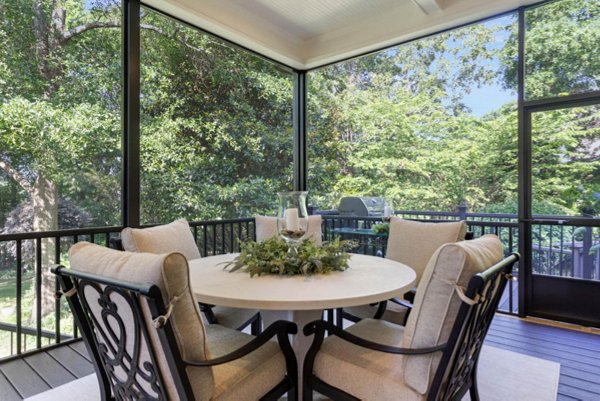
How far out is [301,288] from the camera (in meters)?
1.49

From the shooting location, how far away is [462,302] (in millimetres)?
1071

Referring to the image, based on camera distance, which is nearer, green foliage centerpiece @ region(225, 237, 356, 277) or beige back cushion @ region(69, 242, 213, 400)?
beige back cushion @ region(69, 242, 213, 400)

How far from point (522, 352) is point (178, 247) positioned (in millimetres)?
2637

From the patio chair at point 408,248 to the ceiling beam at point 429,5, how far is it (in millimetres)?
2272

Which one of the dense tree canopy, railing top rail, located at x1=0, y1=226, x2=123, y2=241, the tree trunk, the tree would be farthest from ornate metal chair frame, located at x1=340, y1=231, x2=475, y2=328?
the tree

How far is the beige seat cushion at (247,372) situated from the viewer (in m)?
1.20

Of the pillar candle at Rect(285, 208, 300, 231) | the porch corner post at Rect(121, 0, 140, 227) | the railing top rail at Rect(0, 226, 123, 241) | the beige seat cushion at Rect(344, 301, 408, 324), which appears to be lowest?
the beige seat cushion at Rect(344, 301, 408, 324)

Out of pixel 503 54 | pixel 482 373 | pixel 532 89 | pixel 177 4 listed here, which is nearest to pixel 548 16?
pixel 532 89

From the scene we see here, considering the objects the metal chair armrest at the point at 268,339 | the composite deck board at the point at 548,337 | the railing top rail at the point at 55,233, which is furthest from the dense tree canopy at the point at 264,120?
the metal chair armrest at the point at 268,339

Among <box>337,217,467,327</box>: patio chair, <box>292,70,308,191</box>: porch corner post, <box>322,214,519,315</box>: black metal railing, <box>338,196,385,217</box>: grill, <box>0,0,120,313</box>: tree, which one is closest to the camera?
<box>337,217,467,327</box>: patio chair

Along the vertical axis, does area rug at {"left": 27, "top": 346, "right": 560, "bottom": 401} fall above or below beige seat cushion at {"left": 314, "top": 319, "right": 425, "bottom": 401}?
below

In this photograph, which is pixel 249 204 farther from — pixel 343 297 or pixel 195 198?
pixel 343 297

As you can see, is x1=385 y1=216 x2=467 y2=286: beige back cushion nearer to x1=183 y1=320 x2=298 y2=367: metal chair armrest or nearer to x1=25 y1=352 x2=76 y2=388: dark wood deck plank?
x1=183 y1=320 x2=298 y2=367: metal chair armrest

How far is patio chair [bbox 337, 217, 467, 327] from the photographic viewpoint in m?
2.16
